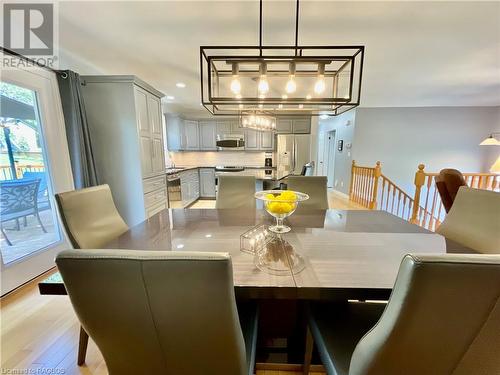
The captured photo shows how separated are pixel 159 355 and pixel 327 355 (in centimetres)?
67

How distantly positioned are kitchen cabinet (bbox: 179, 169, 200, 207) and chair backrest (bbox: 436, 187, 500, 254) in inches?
166

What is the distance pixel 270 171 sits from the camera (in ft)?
18.7

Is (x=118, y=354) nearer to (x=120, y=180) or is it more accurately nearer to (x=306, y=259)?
(x=306, y=259)

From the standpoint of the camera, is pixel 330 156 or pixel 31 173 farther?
pixel 330 156

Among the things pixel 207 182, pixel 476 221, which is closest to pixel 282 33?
pixel 476 221

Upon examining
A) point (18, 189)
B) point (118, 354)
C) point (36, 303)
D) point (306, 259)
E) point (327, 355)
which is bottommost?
point (36, 303)

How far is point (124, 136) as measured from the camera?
273cm

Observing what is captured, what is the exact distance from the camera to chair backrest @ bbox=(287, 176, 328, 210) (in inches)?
86.1

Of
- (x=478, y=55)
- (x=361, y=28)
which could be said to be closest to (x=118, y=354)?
(x=361, y=28)

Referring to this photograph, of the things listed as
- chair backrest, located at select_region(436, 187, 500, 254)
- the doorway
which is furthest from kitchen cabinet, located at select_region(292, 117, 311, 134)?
chair backrest, located at select_region(436, 187, 500, 254)

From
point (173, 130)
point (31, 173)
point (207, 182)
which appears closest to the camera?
point (31, 173)

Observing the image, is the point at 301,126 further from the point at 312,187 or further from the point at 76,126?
the point at 76,126

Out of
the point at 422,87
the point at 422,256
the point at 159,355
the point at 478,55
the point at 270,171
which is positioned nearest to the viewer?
the point at 422,256

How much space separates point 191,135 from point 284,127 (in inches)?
95.2
